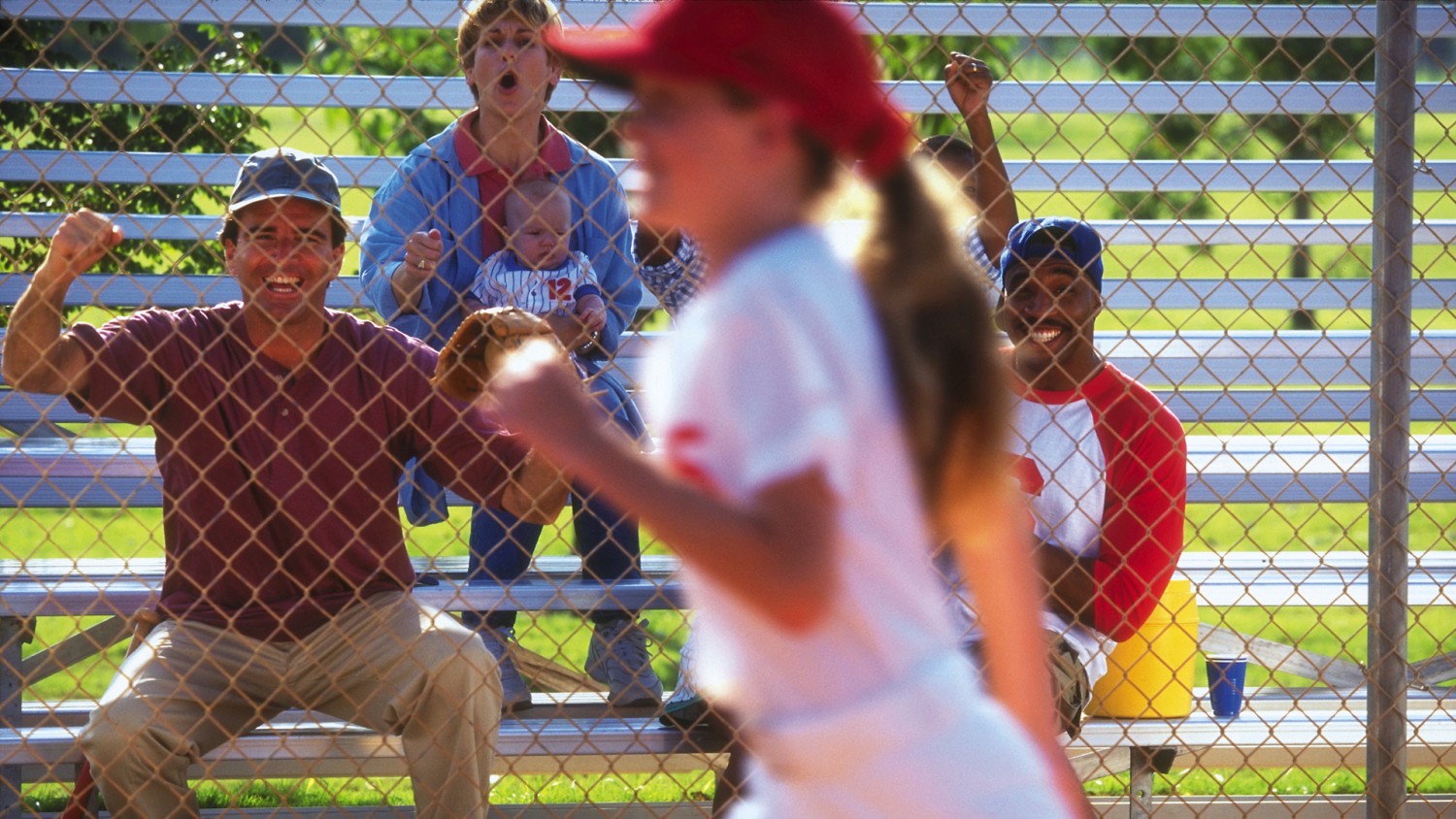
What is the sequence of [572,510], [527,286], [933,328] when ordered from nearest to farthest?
[933,328]
[527,286]
[572,510]

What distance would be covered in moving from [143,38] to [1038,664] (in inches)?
314

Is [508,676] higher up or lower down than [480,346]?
lower down

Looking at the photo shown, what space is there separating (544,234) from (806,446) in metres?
2.48

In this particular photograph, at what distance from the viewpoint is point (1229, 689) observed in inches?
138

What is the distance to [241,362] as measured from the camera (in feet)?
10.5

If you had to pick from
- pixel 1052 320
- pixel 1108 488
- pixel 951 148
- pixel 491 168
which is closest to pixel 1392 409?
pixel 1108 488

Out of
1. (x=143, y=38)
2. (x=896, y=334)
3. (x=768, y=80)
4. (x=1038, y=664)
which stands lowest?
(x=1038, y=664)

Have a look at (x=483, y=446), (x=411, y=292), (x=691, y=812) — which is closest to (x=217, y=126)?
(x=411, y=292)

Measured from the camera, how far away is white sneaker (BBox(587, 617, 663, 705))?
344cm

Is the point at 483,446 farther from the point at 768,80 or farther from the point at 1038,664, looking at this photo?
the point at 768,80

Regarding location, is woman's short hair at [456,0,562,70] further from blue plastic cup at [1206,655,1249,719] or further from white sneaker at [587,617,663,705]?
blue plastic cup at [1206,655,1249,719]

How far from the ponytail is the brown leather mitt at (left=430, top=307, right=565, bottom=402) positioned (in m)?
0.60

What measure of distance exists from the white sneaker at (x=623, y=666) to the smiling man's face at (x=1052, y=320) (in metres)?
1.11

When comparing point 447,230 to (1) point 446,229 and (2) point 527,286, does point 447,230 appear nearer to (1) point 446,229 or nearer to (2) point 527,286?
(1) point 446,229
